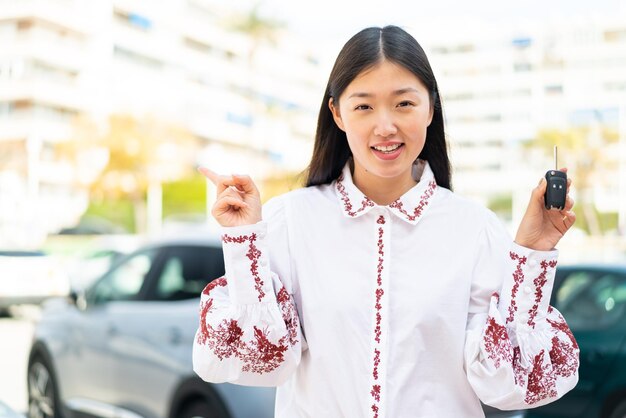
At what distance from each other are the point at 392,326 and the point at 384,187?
355mm

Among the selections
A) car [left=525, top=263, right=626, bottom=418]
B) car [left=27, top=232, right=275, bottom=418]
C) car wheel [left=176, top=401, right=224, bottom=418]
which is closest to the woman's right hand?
car [left=27, top=232, right=275, bottom=418]

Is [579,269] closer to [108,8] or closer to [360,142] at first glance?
[360,142]

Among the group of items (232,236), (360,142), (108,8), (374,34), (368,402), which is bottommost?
(368,402)

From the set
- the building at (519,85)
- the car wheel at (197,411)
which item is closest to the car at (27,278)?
the car wheel at (197,411)

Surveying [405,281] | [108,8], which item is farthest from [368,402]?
[108,8]

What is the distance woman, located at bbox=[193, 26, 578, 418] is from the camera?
2152 mm

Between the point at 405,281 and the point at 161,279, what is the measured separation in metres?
3.96

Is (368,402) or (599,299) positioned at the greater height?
(368,402)

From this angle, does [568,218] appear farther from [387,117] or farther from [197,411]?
[197,411]

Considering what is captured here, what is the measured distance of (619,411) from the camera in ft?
18.0

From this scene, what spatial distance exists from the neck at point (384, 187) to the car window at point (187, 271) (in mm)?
3314

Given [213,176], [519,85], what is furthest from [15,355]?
[519,85]

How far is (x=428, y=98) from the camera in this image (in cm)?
228

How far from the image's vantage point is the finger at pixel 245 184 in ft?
7.15
